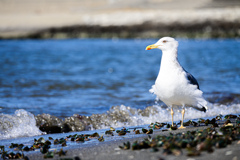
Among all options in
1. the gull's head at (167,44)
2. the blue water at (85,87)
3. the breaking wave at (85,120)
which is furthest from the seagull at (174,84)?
the blue water at (85,87)

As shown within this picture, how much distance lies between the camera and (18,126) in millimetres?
6699

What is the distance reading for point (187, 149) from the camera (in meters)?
4.15

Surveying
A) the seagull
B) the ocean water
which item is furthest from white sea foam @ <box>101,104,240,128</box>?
→ the seagull

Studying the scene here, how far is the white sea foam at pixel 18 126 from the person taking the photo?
6.45 metres

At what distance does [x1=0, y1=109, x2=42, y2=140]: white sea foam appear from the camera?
6.45m

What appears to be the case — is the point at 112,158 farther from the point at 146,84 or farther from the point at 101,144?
the point at 146,84

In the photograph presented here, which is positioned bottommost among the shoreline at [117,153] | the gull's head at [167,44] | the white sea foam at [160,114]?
the white sea foam at [160,114]

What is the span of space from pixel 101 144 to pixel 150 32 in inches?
2442

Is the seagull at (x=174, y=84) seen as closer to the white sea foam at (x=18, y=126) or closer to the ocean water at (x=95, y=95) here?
the ocean water at (x=95, y=95)

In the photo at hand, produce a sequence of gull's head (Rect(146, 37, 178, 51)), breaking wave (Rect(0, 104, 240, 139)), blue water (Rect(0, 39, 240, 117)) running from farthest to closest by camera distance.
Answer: blue water (Rect(0, 39, 240, 117)) < breaking wave (Rect(0, 104, 240, 139)) < gull's head (Rect(146, 37, 178, 51))

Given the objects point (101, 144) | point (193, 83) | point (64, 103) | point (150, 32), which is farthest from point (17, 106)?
point (150, 32)

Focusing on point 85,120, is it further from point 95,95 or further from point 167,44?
point 95,95

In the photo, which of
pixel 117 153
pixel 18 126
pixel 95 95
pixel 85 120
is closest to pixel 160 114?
pixel 85 120

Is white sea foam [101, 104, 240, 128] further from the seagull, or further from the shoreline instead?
the shoreline
